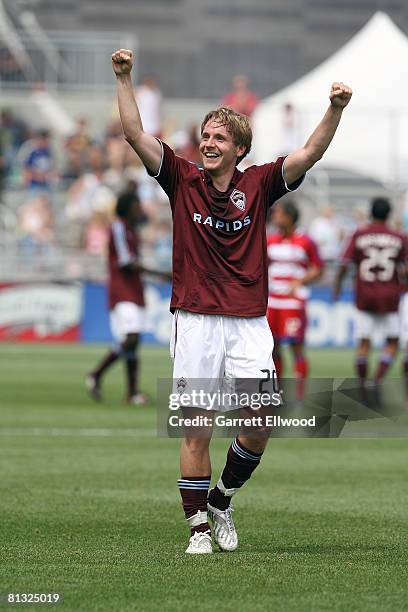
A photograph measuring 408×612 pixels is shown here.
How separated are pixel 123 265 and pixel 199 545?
9759 mm

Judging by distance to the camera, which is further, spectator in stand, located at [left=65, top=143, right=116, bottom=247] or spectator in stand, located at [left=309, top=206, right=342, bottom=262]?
spectator in stand, located at [left=65, top=143, right=116, bottom=247]

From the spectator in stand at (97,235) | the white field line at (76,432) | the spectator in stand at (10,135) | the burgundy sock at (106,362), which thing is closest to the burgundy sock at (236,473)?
the white field line at (76,432)

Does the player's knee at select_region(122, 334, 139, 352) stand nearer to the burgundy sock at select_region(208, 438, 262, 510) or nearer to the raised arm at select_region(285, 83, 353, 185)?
the burgundy sock at select_region(208, 438, 262, 510)

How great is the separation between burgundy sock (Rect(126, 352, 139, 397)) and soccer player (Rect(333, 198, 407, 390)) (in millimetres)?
2496

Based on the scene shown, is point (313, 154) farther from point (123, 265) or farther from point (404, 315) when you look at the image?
point (404, 315)

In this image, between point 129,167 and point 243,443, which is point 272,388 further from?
point 129,167

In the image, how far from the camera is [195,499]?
729 cm

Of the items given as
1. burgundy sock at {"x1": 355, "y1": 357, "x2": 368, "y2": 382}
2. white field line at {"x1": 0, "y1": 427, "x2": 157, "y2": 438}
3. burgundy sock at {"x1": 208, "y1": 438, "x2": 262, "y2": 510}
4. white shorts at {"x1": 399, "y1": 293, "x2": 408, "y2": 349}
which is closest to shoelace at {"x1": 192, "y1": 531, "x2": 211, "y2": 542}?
burgundy sock at {"x1": 208, "y1": 438, "x2": 262, "y2": 510}

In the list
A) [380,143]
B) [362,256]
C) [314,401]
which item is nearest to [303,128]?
[380,143]

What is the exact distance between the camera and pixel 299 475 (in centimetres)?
1100

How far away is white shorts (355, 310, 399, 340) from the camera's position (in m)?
17.3

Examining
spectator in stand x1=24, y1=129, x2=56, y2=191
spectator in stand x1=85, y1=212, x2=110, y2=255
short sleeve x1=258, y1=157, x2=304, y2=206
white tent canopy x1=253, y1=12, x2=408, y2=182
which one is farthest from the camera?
spectator in stand x1=24, y1=129, x2=56, y2=191

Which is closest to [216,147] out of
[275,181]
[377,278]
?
[275,181]

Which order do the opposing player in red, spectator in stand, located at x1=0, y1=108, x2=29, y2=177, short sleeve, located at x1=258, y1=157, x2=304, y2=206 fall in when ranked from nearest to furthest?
short sleeve, located at x1=258, y1=157, x2=304, y2=206, the opposing player in red, spectator in stand, located at x1=0, y1=108, x2=29, y2=177
